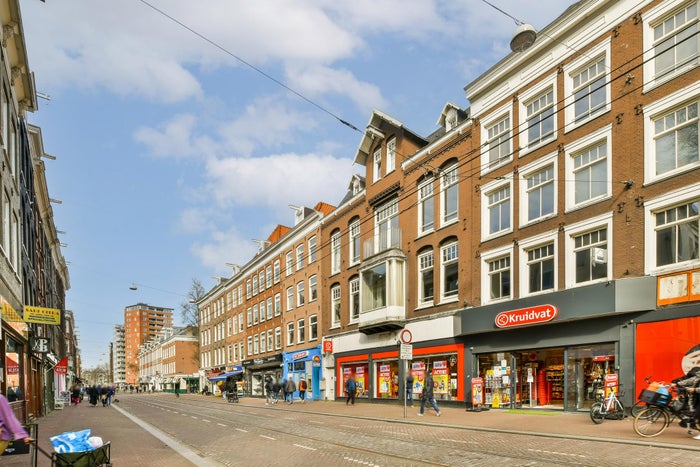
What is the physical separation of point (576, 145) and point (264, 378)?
118 feet

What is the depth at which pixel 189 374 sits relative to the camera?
102 meters

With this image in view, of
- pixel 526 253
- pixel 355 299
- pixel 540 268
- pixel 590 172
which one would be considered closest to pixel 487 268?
pixel 526 253

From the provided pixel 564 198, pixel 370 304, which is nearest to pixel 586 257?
pixel 564 198

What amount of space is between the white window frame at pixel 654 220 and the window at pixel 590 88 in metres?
3.84

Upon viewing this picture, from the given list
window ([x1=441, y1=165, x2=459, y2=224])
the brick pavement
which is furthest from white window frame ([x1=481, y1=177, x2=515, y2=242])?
the brick pavement

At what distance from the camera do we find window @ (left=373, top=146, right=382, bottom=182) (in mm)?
32625

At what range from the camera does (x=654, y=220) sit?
1722cm

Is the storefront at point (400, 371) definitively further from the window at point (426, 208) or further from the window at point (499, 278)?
the window at point (426, 208)

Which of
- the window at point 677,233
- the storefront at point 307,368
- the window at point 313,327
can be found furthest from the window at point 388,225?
the window at point 677,233

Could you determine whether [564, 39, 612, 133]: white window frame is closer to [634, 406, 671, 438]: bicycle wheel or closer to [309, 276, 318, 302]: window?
[634, 406, 671, 438]: bicycle wheel

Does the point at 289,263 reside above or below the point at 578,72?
below

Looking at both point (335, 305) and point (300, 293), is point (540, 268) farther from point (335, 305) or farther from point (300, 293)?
point (300, 293)

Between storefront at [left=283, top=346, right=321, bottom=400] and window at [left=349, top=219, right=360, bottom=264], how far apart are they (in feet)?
23.7

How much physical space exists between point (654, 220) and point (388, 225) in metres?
15.8
